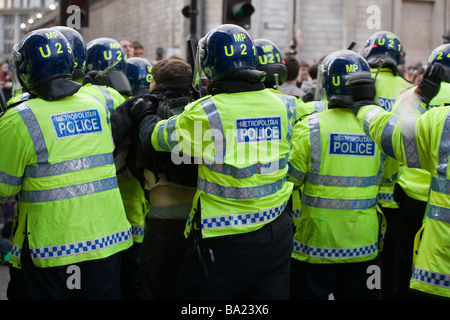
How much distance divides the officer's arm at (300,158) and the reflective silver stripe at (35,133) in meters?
1.80

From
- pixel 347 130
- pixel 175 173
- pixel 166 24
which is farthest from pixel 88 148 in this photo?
pixel 166 24

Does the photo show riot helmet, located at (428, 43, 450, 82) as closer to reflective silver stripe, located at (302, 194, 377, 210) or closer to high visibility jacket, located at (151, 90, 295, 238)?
reflective silver stripe, located at (302, 194, 377, 210)

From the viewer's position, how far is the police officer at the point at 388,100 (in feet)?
18.0

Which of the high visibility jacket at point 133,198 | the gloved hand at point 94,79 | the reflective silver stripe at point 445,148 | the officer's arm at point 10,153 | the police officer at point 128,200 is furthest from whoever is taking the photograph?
the gloved hand at point 94,79

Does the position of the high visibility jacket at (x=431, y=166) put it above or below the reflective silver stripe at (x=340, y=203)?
above

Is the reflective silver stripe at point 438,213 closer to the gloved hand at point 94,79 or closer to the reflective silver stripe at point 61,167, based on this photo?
the reflective silver stripe at point 61,167

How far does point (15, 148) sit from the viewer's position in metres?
3.34

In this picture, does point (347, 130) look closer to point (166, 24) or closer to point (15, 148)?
point (15, 148)

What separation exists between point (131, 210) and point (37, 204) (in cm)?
163

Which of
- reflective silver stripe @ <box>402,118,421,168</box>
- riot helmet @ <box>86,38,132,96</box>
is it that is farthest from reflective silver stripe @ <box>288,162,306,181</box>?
riot helmet @ <box>86,38,132,96</box>

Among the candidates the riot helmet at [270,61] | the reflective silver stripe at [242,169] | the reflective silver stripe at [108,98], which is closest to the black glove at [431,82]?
the reflective silver stripe at [242,169]

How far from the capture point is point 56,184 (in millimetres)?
3418

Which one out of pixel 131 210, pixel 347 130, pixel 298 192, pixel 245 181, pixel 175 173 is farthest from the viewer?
pixel 298 192

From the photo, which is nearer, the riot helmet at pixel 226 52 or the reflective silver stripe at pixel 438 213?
the reflective silver stripe at pixel 438 213
